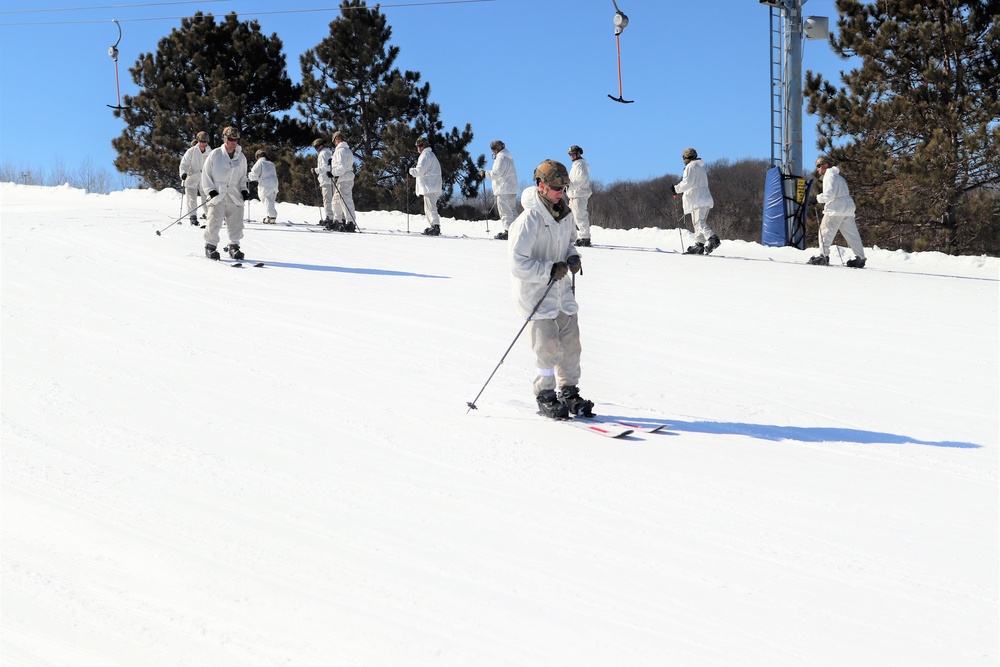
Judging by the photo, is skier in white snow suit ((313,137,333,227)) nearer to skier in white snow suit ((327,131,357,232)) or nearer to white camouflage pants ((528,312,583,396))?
skier in white snow suit ((327,131,357,232))

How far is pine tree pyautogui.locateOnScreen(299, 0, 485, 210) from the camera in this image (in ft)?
111

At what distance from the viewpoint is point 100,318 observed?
9422 millimetres

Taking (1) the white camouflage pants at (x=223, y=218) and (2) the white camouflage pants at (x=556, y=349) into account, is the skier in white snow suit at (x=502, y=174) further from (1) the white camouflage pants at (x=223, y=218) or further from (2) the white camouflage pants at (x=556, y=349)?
(2) the white camouflage pants at (x=556, y=349)

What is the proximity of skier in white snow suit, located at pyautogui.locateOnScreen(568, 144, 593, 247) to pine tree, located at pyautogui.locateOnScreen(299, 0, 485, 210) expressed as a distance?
1640 centimetres

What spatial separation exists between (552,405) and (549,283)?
87cm

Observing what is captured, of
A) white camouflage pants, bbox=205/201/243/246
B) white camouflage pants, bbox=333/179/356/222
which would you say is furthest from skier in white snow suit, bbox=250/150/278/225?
white camouflage pants, bbox=205/201/243/246

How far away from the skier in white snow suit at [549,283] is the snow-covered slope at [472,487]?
0.30m

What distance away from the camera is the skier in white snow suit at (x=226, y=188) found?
41.6 feet

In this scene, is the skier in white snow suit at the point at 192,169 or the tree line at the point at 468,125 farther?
the tree line at the point at 468,125

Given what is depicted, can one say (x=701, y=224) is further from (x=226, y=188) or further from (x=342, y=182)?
(x=226, y=188)

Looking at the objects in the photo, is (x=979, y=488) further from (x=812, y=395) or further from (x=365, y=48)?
(x=365, y=48)

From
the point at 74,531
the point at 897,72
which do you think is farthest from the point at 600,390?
the point at 897,72

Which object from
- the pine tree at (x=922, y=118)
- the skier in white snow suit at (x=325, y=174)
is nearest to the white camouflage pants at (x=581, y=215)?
the skier in white snow suit at (x=325, y=174)

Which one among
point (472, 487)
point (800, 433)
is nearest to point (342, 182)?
point (800, 433)
